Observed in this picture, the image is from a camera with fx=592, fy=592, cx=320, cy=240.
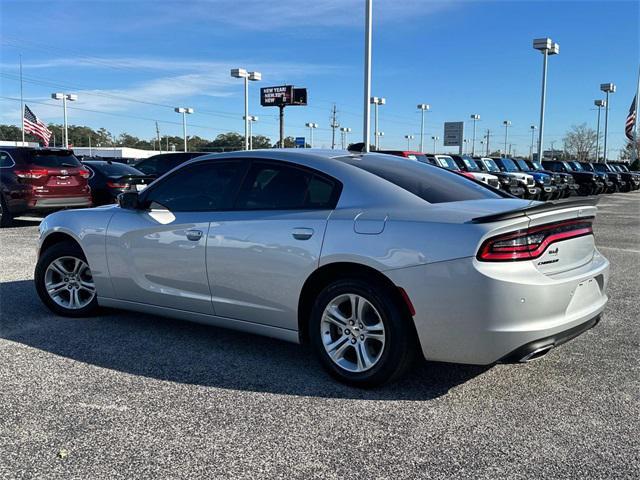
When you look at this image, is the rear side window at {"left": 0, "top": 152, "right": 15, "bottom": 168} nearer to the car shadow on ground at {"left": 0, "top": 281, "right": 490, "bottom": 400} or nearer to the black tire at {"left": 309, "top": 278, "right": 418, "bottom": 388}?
the car shadow on ground at {"left": 0, "top": 281, "right": 490, "bottom": 400}

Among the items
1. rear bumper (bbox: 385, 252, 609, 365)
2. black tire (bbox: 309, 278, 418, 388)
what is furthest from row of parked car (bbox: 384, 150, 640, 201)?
rear bumper (bbox: 385, 252, 609, 365)

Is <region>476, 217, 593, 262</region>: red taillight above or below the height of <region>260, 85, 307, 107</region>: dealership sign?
below

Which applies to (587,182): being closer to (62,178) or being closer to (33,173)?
(62,178)

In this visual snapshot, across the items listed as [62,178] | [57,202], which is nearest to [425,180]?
[57,202]

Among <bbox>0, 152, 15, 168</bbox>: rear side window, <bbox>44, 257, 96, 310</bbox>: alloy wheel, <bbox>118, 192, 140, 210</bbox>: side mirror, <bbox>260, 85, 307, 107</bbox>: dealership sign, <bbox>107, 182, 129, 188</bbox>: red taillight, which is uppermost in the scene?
<bbox>260, 85, 307, 107</bbox>: dealership sign

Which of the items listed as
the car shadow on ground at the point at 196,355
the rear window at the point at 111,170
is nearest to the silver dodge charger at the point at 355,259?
the car shadow on ground at the point at 196,355

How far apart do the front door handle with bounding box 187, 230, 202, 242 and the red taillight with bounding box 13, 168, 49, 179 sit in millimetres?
8998

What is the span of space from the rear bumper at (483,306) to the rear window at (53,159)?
1085 centimetres

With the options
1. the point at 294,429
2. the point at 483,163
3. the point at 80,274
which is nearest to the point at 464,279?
the point at 294,429

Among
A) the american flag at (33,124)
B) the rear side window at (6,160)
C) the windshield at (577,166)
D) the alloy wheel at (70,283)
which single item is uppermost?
the american flag at (33,124)

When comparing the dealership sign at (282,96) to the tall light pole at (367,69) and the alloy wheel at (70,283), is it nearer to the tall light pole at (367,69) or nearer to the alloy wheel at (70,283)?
the tall light pole at (367,69)

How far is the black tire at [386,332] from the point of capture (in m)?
3.55

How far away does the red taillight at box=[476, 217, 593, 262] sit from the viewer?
10.8 feet

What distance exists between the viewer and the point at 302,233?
3.90 meters
